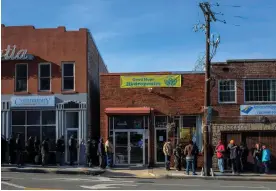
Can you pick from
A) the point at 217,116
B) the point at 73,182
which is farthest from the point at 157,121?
the point at 73,182

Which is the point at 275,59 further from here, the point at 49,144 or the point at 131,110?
the point at 49,144

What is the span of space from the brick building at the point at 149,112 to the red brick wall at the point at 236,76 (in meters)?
0.86

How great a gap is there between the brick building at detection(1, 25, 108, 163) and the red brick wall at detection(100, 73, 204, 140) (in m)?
1.55

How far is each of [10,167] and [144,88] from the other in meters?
8.32

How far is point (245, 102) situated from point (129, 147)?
22.5 ft

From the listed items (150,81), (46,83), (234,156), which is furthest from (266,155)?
(46,83)

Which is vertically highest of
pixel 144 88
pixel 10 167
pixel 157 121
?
pixel 144 88

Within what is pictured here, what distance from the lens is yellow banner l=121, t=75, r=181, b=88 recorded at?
2619cm

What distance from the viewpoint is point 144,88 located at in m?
26.3

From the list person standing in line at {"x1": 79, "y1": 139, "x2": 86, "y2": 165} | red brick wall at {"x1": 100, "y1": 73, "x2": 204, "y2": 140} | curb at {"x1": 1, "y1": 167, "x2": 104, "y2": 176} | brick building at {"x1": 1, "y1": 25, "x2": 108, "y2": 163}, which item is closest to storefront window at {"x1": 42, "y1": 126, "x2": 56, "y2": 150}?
brick building at {"x1": 1, "y1": 25, "x2": 108, "y2": 163}

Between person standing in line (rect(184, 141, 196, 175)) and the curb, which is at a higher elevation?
person standing in line (rect(184, 141, 196, 175))

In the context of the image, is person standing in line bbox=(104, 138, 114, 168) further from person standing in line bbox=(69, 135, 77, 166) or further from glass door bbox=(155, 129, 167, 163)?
glass door bbox=(155, 129, 167, 163)

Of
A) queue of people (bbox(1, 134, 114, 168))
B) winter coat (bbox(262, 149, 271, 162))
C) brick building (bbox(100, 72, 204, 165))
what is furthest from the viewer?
brick building (bbox(100, 72, 204, 165))

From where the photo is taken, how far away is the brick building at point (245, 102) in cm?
2531
